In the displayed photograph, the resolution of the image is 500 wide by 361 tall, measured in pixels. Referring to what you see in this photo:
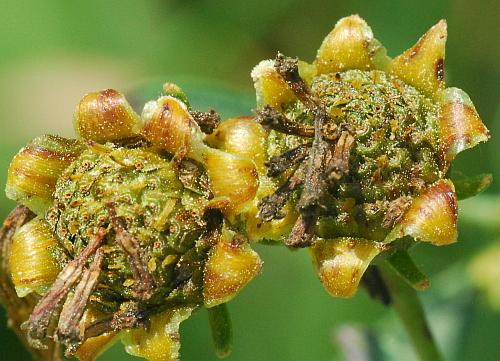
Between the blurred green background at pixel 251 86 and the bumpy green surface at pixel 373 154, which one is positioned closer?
→ the bumpy green surface at pixel 373 154

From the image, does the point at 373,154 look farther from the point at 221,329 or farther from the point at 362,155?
the point at 221,329

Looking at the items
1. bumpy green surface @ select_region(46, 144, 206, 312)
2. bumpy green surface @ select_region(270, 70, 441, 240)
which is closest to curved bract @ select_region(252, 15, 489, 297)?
bumpy green surface @ select_region(270, 70, 441, 240)

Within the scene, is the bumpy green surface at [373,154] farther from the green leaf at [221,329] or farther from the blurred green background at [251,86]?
the blurred green background at [251,86]

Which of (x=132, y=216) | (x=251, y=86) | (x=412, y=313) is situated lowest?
(x=412, y=313)

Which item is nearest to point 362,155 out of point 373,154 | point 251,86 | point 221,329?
point 373,154

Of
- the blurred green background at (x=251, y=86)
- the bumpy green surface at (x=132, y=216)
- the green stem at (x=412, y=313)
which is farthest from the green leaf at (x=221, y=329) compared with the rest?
the blurred green background at (x=251, y=86)

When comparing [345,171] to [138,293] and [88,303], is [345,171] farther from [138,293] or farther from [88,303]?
[88,303]

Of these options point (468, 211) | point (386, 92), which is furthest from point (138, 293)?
point (468, 211)
